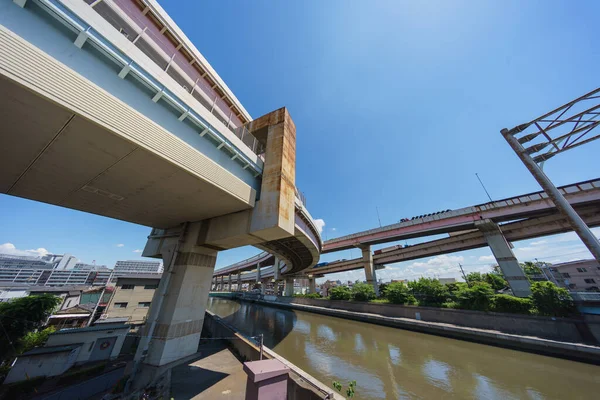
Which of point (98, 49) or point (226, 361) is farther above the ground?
point (98, 49)

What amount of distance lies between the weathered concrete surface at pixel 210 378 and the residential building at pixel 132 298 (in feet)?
57.1

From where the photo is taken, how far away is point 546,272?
3612cm

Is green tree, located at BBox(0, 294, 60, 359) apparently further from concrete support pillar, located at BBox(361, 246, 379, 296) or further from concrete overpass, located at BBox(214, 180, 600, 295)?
concrete support pillar, located at BBox(361, 246, 379, 296)

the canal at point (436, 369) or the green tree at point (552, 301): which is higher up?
the green tree at point (552, 301)

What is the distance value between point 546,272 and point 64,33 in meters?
63.0

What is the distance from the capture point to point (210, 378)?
24.5 ft

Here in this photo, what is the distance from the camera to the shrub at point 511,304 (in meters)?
13.5

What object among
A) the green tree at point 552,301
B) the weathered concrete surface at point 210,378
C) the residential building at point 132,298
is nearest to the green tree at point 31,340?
the residential building at point 132,298

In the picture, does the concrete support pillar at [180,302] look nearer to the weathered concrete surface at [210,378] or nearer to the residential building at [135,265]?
the weathered concrete surface at [210,378]

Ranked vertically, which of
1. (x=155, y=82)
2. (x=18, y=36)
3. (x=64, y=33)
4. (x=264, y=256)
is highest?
(x=264, y=256)

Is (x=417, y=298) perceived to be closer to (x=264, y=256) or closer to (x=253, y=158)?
(x=253, y=158)

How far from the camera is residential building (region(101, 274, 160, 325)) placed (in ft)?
69.2

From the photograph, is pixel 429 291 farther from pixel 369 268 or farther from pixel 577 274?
pixel 577 274

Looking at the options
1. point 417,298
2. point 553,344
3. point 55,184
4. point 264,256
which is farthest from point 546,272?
point 55,184
